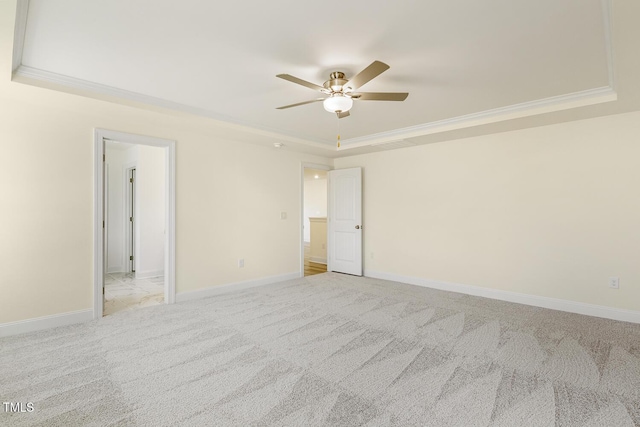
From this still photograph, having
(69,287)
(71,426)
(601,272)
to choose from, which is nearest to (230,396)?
(71,426)

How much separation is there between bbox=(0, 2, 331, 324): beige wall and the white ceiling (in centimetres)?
38

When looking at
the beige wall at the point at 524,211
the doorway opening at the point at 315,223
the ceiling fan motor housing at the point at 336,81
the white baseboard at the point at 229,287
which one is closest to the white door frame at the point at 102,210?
the white baseboard at the point at 229,287

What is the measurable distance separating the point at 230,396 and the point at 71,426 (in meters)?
0.88

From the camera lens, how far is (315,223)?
309 inches

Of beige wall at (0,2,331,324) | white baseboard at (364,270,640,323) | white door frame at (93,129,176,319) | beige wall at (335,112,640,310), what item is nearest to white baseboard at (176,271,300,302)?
beige wall at (0,2,331,324)

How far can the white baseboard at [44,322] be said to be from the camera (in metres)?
2.97

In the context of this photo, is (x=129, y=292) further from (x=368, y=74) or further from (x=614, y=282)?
(x=614, y=282)

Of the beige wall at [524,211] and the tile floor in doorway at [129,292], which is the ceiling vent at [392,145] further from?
the tile floor in doorway at [129,292]

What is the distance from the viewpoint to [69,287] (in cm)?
332

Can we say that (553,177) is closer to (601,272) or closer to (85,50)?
(601,272)

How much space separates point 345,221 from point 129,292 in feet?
12.7

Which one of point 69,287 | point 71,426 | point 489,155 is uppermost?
point 489,155

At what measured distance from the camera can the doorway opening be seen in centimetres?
629

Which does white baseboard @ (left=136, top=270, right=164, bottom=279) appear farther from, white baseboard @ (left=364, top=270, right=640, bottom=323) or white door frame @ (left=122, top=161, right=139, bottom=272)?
white baseboard @ (left=364, top=270, right=640, bottom=323)
